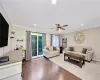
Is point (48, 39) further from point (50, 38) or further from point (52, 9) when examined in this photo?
point (52, 9)

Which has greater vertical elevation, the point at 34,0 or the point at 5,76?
the point at 34,0

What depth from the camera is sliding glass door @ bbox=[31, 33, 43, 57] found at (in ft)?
18.8

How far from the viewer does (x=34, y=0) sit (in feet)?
5.31

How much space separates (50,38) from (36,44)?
5.58 ft

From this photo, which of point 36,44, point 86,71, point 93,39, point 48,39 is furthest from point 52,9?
point 48,39

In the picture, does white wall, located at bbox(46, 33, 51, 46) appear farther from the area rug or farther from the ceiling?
the ceiling

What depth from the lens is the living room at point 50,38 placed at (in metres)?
1.82

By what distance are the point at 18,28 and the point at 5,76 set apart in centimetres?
381

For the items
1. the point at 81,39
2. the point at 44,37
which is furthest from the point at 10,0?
the point at 81,39

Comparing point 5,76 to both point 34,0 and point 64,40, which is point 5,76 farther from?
point 64,40

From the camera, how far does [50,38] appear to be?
6.80 metres

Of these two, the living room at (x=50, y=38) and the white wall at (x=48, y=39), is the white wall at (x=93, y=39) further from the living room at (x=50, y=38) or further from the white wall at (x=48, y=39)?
the white wall at (x=48, y=39)

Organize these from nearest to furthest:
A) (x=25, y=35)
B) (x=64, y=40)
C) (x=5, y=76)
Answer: (x=5, y=76) < (x=25, y=35) < (x=64, y=40)

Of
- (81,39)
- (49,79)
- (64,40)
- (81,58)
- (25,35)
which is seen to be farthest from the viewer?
(64,40)
